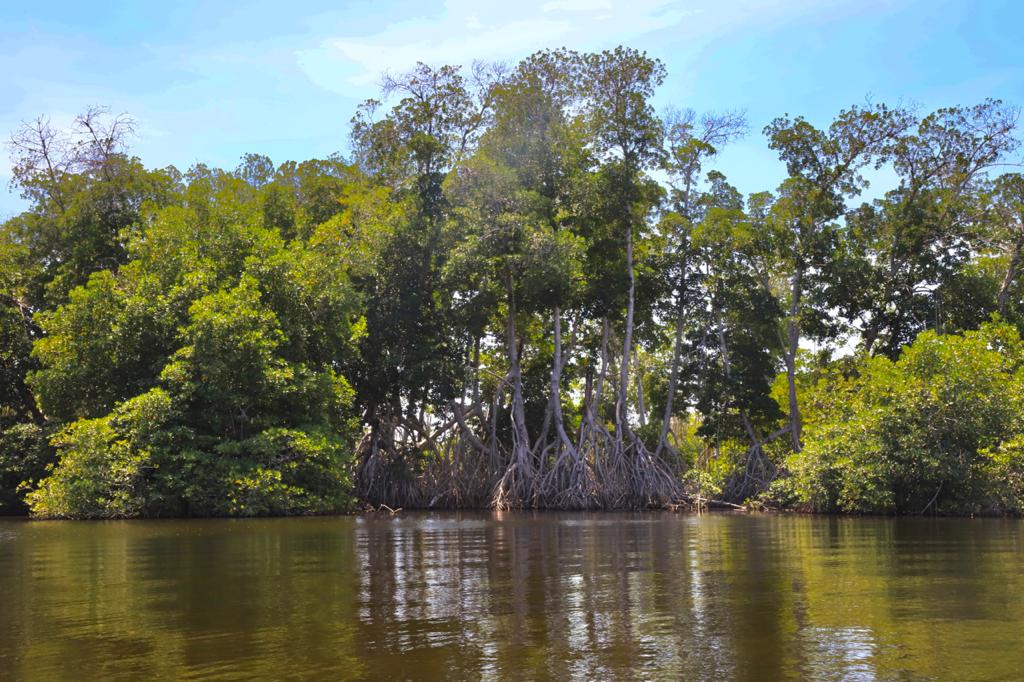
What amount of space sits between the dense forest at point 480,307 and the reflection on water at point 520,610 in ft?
33.9

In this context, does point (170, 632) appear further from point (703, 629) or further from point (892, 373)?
point (892, 373)

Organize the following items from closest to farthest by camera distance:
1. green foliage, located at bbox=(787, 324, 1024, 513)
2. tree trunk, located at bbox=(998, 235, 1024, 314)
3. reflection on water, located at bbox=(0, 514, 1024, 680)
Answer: reflection on water, located at bbox=(0, 514, 1024, 680)
green foliage, located at bbox=(787, 324, 1024, 513)
tree trunk, located at bbox=(998, 235, 1024, 314)

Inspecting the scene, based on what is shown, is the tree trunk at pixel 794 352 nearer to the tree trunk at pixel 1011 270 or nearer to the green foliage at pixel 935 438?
the tree trunk at pixel 1011 270

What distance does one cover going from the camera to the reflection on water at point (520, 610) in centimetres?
512

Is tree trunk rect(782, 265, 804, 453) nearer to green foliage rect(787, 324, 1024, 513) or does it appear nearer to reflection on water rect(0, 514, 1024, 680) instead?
green foliage rect(787, 324, 1024, 513)

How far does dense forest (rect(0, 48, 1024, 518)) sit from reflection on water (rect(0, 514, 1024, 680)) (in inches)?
407

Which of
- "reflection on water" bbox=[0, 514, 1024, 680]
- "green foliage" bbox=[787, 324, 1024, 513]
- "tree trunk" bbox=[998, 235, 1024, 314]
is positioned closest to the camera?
"reflection on water" bbox=[0, 514, 1024, 680]

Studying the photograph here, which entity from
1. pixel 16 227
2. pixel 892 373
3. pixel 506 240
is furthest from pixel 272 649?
pixel 16 227

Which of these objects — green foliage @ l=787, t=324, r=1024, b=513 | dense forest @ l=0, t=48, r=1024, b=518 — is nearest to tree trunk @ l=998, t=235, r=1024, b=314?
dense forest @ l=0, t=48, r=1024, b=518

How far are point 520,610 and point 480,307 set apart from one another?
21.9m

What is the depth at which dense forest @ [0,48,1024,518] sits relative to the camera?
2355 centimetres

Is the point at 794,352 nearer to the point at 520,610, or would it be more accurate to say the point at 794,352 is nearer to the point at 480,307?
the point at 480,307

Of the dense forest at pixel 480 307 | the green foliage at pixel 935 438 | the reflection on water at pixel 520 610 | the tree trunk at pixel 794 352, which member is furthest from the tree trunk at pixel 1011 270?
the reflection on water at pixel 520 610

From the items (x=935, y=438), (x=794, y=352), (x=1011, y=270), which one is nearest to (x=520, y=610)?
(x=935, y=438)
